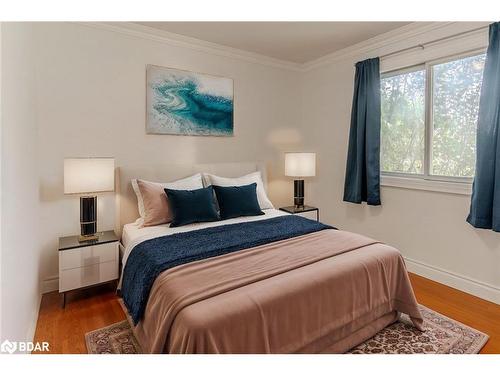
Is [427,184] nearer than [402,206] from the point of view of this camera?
Yes

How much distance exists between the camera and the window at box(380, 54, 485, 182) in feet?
9.12

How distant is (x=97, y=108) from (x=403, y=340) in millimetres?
3248

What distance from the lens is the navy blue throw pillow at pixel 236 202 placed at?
3.01 m

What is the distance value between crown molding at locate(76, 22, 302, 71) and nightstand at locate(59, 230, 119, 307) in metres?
2.06

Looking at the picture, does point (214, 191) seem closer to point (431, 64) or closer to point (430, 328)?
point (430, 328)

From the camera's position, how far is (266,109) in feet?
13.5

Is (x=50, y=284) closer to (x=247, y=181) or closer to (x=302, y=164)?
(x=247, y=181)

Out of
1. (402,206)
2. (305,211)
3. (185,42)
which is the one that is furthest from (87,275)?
(402,206)

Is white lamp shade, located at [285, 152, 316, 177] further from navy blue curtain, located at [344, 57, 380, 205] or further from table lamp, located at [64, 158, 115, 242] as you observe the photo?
table lamp, located at [64, 158, 115, 242]

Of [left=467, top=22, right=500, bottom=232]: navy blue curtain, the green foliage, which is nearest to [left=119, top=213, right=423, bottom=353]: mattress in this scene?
[left=467, top=22, right=500, bottom=232]: navy blue curtain

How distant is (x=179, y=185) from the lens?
120 inches

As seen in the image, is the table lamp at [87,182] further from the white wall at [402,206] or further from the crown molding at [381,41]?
the crown molding at [381,41]
